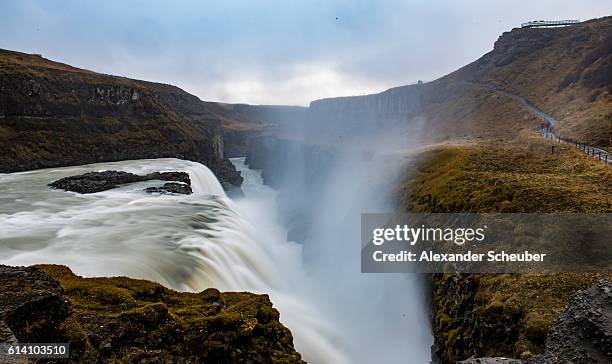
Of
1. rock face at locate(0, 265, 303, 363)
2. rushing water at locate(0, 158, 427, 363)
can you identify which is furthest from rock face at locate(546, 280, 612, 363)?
rushing water at locate(0, 158, 427, 363)

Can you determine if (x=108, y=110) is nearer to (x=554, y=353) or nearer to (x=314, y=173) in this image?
(x=314, y=173)

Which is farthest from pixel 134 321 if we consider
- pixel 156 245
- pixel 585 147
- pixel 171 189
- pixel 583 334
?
pixel 585 147

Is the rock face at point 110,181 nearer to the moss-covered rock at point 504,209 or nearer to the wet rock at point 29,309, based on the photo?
the moss-covered rock at point 504,209

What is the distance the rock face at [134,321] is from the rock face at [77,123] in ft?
199

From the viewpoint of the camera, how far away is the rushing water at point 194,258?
74.8 feet

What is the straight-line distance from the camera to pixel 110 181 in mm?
50125

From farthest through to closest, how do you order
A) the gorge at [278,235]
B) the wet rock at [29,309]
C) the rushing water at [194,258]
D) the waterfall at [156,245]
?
the rushing water at [194,258] → the waterfall at [156,245] → the gorge at [278,235] → the wet rock at [29,309]

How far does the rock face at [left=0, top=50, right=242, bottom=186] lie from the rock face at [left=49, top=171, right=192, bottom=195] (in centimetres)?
2077

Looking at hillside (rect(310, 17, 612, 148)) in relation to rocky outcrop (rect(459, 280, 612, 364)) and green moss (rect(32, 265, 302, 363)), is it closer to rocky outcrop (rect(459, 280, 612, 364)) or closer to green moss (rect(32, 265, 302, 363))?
rocky outcrop (rect(459, 280, 612, 364))

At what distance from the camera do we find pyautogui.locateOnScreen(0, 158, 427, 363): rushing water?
2280cm

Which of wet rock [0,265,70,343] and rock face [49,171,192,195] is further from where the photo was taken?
rock face [49,171,192,195]

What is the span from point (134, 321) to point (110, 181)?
140 ft

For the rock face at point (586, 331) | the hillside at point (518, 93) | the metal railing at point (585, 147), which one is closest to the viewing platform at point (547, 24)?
the hillside at point (518, 93)

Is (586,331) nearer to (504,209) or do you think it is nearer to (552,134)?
(504,209)
